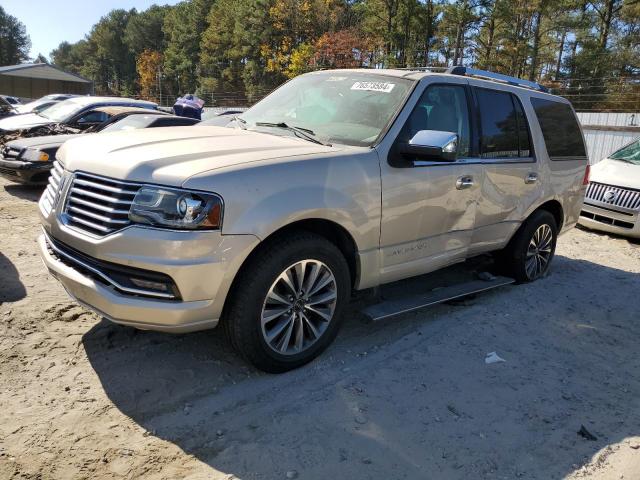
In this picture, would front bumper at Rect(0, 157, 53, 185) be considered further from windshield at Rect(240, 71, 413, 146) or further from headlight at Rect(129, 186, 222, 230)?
headlight at Rect(129, 186, 222, 230)

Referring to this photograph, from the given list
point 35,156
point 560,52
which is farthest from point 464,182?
point 560,52

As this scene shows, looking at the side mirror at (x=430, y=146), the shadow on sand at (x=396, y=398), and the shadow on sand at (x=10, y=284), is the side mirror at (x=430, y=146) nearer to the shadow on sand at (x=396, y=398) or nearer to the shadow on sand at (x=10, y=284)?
the shadow on sand at (x=396, y=398)

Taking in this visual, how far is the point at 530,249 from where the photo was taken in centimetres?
549

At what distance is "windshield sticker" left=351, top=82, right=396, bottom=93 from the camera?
4.00m

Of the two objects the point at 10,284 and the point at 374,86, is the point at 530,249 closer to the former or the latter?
the point at 374,86

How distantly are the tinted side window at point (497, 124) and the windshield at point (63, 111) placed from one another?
31.3ft

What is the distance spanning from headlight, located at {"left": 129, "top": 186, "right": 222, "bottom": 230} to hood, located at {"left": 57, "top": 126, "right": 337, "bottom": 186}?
7 centimetres

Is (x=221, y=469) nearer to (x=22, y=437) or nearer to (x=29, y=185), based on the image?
(x=22, y=437)

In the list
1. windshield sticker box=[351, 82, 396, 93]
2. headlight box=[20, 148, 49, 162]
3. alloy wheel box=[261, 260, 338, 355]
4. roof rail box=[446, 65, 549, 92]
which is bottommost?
alloy wheel box=[261, 260, 338, 355]

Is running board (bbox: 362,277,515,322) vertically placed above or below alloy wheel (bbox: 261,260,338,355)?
below

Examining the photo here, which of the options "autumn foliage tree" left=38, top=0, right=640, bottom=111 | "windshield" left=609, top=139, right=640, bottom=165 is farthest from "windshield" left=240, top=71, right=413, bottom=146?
"autumn foliage tree" left=38, top=0, right=640, bottom=111

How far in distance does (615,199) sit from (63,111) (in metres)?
11.5

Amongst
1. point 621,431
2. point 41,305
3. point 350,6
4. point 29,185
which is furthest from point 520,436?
point 350,6

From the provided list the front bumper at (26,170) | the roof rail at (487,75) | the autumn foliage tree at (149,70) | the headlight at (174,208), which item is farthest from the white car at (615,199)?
the autumn foliage tree at (149,70)
